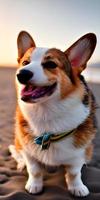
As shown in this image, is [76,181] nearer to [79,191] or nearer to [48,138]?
[79,191]

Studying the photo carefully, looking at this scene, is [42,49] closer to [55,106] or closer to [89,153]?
[55,106]

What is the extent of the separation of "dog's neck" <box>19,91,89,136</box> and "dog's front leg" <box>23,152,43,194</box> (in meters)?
0.29

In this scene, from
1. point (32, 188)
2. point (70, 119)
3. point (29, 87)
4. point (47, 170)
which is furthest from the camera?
point (47, 170)

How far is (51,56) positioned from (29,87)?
27cm

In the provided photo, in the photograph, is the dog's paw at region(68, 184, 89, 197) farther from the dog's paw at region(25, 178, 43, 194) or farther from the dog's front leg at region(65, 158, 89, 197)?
the dog's paw at region(25, 178, 43, 194)

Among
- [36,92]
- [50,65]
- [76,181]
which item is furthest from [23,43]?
[76,181]

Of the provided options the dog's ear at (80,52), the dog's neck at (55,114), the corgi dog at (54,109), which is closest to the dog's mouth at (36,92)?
the corgi dog at (54,109)

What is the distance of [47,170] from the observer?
13.1 ft

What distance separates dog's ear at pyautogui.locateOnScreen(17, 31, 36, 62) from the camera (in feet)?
11.8

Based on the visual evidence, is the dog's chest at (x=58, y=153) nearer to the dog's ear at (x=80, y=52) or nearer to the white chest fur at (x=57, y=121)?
the white chest fur at (x=57, y=121)

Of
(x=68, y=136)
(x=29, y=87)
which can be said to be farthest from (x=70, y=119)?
(x=29, y=87)

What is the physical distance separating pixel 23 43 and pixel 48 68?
0.52 meters

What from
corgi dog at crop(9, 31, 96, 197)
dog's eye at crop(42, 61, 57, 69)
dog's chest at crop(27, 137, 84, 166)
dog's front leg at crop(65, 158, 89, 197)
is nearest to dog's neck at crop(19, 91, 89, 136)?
corgi dog at crop(9, 31, 96, 197)

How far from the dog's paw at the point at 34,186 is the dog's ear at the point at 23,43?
0.95 meters
